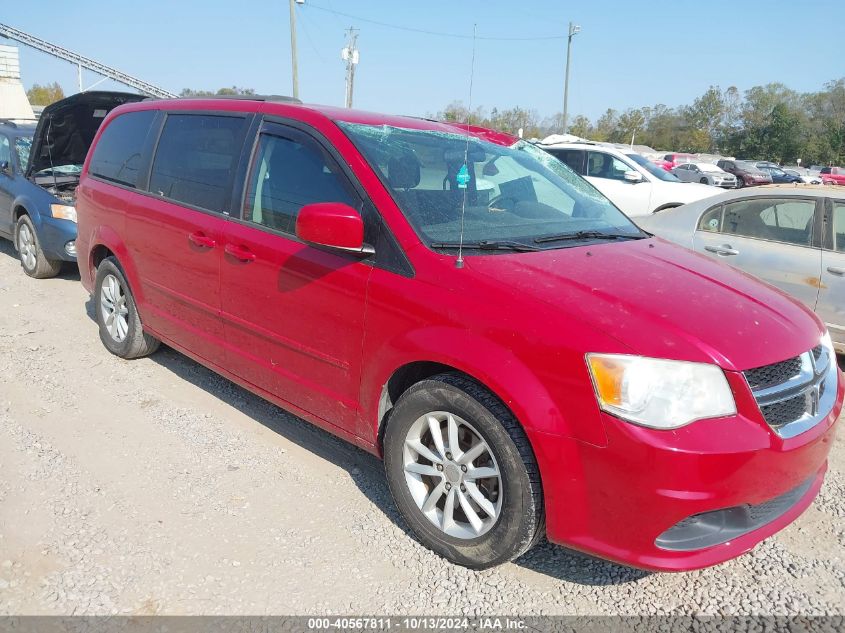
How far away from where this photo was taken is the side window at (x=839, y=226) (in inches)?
207

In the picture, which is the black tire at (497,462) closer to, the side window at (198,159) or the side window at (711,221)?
the side window at (198,159)

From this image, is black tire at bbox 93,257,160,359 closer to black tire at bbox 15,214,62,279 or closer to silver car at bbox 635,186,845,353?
black tire at bbox 15,214,62,279

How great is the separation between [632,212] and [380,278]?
383 inches

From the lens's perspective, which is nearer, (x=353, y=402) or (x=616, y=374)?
(x=616, y=374)

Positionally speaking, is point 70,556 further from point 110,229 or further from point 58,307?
point 58,307

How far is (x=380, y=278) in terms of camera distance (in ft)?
9.52

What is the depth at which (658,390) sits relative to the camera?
7.45 ft

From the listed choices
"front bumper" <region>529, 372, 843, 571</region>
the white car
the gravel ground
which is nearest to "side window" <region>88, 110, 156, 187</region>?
the gravel ground

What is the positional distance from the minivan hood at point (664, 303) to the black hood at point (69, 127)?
6.59 metres

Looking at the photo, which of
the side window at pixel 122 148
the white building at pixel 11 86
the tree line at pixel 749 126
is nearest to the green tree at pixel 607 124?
the tree line at pixel 749 126

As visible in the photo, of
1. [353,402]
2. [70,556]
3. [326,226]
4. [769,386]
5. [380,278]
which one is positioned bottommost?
[70,556]

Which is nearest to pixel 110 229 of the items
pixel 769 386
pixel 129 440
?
pixel 129 440

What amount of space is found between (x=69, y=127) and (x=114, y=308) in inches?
173

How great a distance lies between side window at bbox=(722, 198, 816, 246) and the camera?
216 inches
